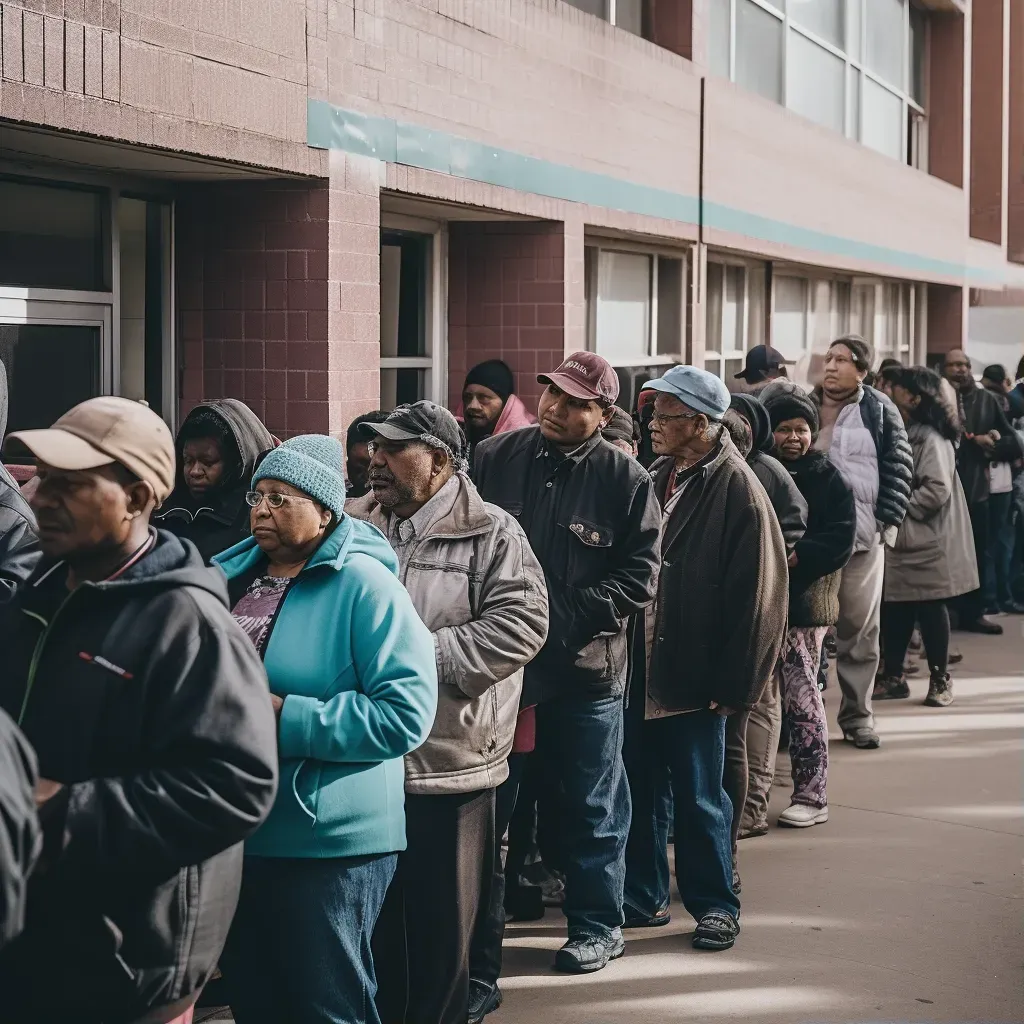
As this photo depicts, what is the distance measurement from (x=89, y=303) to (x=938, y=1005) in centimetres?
445

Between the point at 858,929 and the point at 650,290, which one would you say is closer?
the point at 858,929

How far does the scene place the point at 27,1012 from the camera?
9.22ft

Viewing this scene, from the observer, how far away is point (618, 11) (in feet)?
38.4

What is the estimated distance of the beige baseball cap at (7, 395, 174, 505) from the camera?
2.86m

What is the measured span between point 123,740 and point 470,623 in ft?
6.20

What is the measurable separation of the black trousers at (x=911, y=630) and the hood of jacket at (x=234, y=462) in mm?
5751

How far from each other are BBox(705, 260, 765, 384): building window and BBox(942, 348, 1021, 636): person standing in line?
2.11 meters

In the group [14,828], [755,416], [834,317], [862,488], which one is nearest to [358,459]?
[755,416]

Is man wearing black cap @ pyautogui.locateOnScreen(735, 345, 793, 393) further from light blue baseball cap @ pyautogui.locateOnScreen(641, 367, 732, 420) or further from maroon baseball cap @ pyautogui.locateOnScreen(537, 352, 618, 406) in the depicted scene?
maroon baseball cap @ pyautogui.locateOnScreen(537, 352, 618, 406)

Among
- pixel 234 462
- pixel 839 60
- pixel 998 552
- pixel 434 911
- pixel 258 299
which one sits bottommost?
pixel 434 911

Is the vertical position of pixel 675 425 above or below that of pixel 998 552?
above

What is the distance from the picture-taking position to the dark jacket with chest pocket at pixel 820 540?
7328 millimetres

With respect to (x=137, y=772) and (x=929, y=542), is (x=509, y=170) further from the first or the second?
(x=137, y=772)

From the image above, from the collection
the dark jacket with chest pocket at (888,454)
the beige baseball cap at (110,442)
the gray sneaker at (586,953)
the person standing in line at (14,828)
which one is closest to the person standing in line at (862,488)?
the dark jacket with chest pocket at (888,454)
